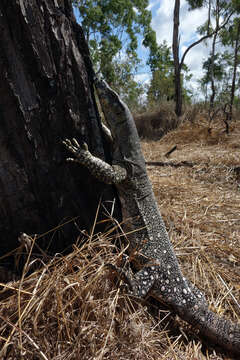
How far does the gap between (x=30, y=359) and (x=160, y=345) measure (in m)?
0.95

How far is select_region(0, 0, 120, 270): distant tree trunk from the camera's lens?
152cm

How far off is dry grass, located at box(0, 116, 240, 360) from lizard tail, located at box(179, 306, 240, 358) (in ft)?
0.32

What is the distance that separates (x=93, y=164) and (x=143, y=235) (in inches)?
34.5

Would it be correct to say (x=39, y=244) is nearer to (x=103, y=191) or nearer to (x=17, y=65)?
(x=103, y=191)

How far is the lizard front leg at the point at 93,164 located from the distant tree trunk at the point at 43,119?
7 centimetres

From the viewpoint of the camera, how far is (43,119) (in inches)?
66.4

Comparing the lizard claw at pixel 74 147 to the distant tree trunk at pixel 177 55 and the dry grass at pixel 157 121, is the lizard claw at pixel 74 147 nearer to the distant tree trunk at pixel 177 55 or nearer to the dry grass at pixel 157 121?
the dry grass at pixel 157 121

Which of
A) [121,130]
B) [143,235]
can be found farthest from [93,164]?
[143,235]

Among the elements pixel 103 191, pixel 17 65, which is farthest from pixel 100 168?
pixel 17 65

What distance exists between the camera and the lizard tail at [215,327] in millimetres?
1892

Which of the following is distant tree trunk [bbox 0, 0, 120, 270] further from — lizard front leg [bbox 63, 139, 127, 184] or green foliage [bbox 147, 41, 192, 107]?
green foliage [bbox 147, 41, 192, 107]

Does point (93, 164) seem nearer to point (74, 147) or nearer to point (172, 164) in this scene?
point (74, 147)

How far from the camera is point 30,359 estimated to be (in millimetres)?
1267

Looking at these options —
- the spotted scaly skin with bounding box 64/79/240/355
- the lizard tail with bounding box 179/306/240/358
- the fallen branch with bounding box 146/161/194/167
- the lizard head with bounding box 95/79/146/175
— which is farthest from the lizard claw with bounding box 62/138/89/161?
the fallen branch with bounding box 146/161/194/167
